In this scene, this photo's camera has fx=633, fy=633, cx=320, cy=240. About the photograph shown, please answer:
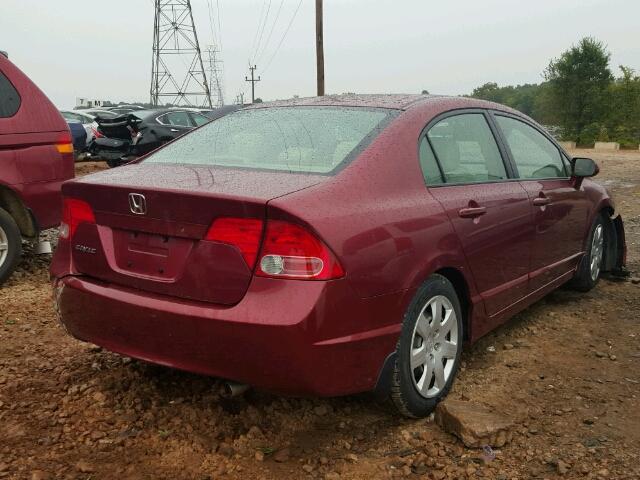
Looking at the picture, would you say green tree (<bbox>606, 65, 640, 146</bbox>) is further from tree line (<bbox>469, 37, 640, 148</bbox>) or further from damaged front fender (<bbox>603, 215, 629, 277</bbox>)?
damaged front fender (<bbox>603, 215, 629, 277</bbox>)

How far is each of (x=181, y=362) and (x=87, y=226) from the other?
762mm

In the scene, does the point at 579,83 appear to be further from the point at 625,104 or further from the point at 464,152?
the point at 464,152

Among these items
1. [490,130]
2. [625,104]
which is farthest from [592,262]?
[625,104]

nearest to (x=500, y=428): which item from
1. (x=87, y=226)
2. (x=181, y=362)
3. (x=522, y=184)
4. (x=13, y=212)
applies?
(x=181, y=362)

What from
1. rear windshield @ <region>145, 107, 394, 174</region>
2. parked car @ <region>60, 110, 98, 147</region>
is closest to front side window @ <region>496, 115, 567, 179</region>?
rear windshield @ <region>145, 107, 394, 174</region>

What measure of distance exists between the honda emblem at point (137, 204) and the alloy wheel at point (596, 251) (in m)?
3.82

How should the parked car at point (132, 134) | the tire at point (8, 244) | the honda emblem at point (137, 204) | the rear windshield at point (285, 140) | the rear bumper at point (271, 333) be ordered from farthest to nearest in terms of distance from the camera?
the parked car at point (132, 134)
the tire at point (8, 244)
the rear windshield at point (285, 140)
the honda emblem at point (137, 204)
the rear bumper at point (271, 333)

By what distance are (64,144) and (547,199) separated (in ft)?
12.6

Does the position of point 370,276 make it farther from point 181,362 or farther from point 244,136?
point 244,136

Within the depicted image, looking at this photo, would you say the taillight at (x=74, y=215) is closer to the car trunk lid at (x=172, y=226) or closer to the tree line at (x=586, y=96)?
the car trunk lid at (x=172, y=226)

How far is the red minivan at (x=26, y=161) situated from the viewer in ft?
16.2

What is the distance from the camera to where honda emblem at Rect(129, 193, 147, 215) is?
2.58m

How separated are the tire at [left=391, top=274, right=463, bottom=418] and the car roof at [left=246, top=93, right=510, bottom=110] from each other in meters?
0.96

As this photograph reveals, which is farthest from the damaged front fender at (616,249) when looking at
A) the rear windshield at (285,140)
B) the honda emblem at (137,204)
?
the honda emblem at (137,204)
